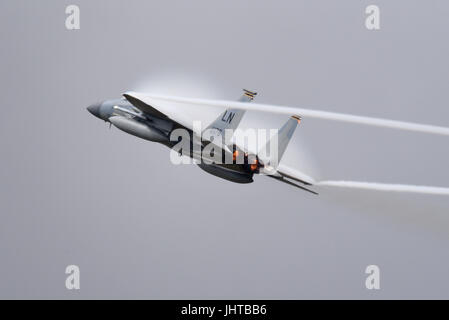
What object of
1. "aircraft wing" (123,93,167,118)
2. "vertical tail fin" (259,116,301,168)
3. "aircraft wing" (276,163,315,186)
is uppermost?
"aircraft wing" (123,93,167,118)

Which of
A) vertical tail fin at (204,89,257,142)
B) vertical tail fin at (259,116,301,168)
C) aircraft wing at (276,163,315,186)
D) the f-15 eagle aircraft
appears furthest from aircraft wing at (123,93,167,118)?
aircraft wing at (276,163,315,186)

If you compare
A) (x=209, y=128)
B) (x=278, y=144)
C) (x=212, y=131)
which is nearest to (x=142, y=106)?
(x=209, y=128)

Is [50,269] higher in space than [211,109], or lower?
lower

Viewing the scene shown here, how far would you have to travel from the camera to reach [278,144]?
36.0 meters

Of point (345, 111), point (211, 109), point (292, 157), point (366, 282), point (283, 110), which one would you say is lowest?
point (366, 282)

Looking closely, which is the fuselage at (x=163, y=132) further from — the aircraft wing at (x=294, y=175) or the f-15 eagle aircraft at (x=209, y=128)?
the aircraft wing at (x=294, y=175)

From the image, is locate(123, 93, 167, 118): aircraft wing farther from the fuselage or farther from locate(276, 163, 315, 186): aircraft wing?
locate(276, 163, 315, 186): aircraft wing

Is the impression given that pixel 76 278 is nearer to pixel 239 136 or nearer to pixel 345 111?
pixel 239 136

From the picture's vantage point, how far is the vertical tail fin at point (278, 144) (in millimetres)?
35969

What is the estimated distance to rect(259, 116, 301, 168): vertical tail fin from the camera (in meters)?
36.0

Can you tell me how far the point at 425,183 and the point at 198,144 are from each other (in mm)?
19723

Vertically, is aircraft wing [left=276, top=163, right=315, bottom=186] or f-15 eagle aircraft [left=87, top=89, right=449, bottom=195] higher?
f-15 eagle aircraft [left=87, top=89, right=449, bottom=195]

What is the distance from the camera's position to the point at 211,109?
39.6 meters

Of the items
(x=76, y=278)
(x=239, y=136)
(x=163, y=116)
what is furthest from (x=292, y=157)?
(x=76, y=278)
